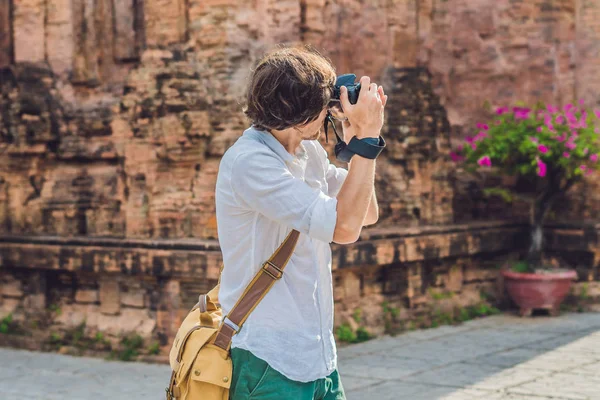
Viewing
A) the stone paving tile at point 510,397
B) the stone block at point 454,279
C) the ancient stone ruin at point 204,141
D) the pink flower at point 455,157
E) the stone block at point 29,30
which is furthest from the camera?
the pink flower at point 455,157

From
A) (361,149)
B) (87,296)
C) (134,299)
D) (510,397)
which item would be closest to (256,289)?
(361,149)

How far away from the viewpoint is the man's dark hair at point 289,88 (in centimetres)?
269

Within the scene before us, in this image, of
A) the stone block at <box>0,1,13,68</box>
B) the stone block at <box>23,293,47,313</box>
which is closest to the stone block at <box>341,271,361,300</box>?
the stone block at <box>23,293,47,313</box>

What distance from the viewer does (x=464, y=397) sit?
5758 mm

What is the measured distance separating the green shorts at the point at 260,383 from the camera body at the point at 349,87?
807mm

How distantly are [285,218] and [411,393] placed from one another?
3565 millimetres

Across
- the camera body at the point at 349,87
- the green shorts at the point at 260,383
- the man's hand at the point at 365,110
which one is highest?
the camera body at the point at 349,87

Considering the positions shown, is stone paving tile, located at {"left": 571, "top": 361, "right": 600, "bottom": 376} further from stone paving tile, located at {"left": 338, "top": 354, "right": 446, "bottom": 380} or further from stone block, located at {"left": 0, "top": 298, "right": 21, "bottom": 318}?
stone block, located at {"left": 0, "top": 298, "right": 21, "bottom": 318}

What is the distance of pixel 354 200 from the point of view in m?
2.66

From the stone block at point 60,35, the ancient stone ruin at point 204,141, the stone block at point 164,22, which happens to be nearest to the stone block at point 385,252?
the ancient stone ruin at point 204,141

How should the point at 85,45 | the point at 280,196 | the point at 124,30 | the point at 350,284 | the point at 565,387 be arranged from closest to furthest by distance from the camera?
the point at 280,196, the point at 565,387, the point at 350,284, the point at 124,30, the point at 85,45

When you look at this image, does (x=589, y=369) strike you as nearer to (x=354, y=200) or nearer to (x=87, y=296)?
(x=87, y=296)

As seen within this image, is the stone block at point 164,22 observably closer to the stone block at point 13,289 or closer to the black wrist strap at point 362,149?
the stone block at point 13,289

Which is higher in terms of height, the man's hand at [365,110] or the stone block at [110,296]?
the man's hand at [365,110]
